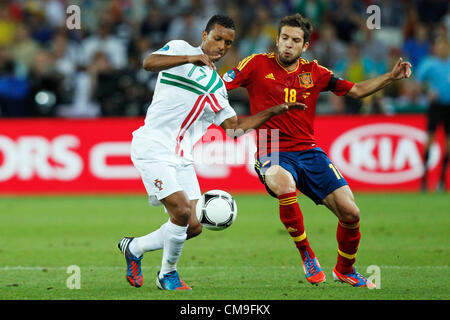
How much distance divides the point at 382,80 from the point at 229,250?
2849 mm

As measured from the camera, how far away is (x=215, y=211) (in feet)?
21.5

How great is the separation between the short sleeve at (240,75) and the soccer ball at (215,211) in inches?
44.3

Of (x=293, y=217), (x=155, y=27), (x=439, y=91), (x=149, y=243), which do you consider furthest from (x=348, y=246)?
(x=155, y=27)

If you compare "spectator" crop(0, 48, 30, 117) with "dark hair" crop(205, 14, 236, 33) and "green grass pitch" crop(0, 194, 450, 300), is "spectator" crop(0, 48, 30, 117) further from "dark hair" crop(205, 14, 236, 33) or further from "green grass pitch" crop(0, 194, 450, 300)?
"dark hair" crop(205, 14, 236, 33)

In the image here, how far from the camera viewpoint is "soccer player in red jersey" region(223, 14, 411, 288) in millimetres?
6789

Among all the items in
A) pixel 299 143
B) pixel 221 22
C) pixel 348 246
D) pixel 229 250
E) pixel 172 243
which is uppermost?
pixel 221 22

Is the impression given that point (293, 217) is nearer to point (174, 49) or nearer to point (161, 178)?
point (161, 178)

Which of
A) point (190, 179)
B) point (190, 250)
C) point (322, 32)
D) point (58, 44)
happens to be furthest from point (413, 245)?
point (58, 44)

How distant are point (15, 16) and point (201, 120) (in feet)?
41.8

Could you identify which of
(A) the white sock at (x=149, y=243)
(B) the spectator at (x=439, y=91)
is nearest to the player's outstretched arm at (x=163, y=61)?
(A) the white sock at (x=149, y=243)

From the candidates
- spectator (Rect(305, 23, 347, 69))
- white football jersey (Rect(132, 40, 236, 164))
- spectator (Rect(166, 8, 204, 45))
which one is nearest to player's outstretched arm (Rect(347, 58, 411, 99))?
white football jersey (Rect(132, 40, 236, 164))

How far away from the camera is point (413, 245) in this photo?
903 cm

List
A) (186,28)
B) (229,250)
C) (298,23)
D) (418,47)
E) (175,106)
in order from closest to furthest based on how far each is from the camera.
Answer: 1. (175,106)
2. (298,23)
3. (229,250)
4. (418,47)
5. (186,28)

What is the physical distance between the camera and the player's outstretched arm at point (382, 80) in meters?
7.04
